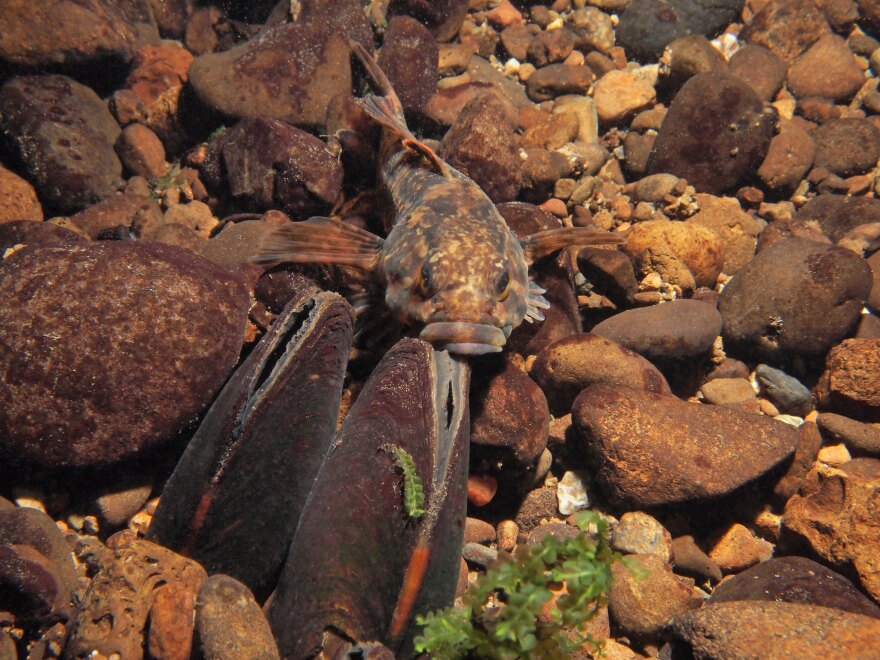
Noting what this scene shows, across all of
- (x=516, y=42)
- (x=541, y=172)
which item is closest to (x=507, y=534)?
(x=541, y=172)

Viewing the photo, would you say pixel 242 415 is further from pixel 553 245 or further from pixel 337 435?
pixel 553 245

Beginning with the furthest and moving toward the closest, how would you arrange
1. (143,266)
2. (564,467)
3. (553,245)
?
1. (553,245)
2. (564,467)
3. (143,266)

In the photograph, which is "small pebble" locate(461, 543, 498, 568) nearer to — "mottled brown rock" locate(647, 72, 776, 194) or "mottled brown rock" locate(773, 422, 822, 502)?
"mottled brown rock" locate(773, 422, 822, 502)

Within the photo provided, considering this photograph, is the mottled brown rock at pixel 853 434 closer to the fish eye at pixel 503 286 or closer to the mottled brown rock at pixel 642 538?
the mottled brown rock at pixel 642 538

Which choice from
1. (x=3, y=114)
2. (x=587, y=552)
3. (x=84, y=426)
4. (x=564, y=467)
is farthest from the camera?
(x=3, y=114)

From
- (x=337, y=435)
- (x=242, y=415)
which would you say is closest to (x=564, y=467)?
(x=337, y=435)

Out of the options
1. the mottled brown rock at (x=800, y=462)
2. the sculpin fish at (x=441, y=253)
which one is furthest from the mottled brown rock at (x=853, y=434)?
the sculpin fish at (x=441, y=253)
